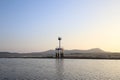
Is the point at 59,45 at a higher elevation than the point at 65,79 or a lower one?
higher

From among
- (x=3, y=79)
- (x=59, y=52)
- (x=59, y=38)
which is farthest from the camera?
(x=59, y=52)

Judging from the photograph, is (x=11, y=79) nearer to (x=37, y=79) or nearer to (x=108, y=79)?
(x=37, y=79)

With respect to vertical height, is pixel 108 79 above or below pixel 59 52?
below

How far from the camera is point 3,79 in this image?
36562 mm

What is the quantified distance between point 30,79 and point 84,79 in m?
9.29

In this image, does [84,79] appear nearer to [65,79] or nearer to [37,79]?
[65,79]

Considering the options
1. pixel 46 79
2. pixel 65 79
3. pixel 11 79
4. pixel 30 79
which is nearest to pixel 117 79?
pixel 65 79

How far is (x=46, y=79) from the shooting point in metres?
38.1

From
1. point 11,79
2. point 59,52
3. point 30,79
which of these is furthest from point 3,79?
point 59,52

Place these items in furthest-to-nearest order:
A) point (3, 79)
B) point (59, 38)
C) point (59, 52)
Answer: point (59, 52)
point (59, 38)
point (3, 79)

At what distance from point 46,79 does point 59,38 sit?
92.5 metres

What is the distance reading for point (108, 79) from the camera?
3869 cm

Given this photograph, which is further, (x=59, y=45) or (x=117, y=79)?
(x=59, y=45)

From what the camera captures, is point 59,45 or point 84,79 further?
point 59,45
